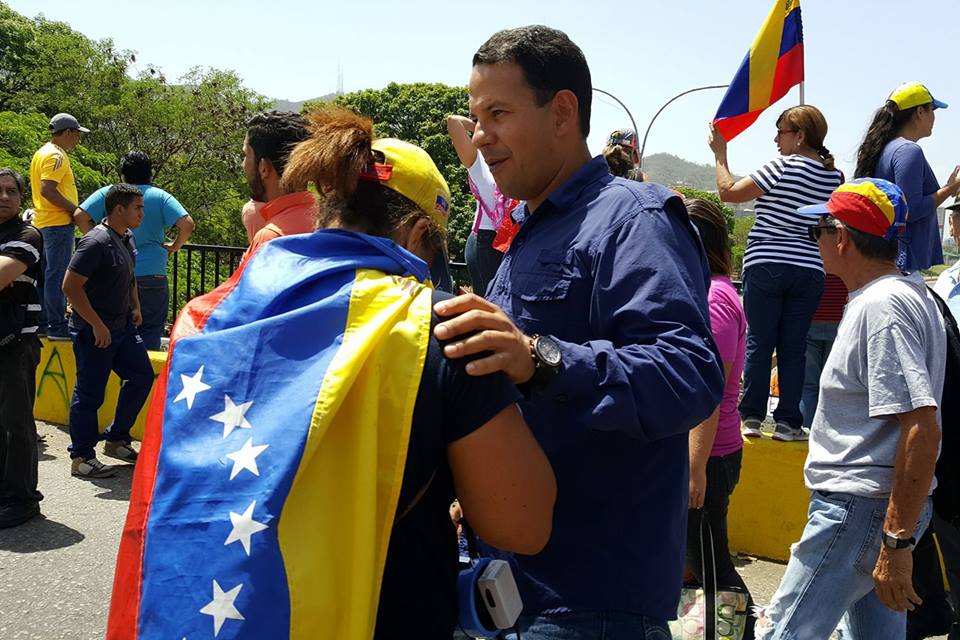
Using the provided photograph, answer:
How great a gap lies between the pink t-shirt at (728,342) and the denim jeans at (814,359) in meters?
1.99

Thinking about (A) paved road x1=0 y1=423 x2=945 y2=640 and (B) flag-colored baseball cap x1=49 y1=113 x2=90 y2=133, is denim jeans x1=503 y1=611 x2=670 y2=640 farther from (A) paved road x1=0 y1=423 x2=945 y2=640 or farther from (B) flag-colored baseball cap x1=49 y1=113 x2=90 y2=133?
(B) flag-colored baseball cap x1=49 y1=113 x2=90 y2=133

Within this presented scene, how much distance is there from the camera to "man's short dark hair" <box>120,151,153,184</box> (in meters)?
7.66

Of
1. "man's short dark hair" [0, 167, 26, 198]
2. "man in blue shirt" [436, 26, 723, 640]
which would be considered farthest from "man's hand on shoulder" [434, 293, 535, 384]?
"man's short dark hair" [0, 167, 26, 198]

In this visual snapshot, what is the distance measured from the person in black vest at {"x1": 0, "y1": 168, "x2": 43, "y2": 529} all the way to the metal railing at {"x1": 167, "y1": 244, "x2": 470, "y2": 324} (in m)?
1.57

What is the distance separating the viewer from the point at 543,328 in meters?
1.92

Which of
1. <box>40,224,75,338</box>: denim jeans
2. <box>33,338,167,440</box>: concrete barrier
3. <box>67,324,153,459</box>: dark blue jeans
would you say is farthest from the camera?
<box>40,224,75,338</box>: denim jeans

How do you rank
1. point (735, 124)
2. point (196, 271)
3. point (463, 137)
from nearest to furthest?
1. point (463, 137)
2. point (735, 124)
3. point (196, 271)

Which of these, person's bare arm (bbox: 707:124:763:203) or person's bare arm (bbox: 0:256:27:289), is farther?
person's bare arm (bbox: 707:124:763:203)

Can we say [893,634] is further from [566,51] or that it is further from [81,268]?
[81,268]

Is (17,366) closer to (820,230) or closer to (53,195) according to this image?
(53,195)

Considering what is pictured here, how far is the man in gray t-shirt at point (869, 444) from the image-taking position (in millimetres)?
2770

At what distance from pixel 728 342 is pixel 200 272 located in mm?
8668

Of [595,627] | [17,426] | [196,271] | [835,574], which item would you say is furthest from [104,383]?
[196,271]

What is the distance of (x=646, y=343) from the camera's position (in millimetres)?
1717
